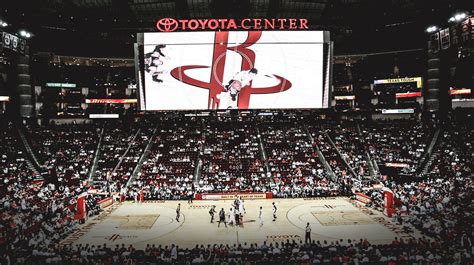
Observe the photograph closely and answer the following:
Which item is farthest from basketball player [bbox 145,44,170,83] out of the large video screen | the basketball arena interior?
the basketball arena interior

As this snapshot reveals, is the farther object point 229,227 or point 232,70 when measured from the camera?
point 232,70

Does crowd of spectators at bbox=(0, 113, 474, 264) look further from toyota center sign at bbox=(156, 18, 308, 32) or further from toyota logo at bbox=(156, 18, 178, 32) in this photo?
toyota center sign at bbox=(156, 18, 308, 32)

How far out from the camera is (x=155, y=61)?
131ft

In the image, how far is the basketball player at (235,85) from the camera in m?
40.3

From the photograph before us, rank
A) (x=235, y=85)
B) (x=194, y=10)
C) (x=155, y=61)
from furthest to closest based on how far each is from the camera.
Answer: (x=194, y=10)
(x=235, y=85)
(x=155, y=61)

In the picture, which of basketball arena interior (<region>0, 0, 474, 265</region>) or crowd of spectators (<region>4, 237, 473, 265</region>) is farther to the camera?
basketball arena interior (<region>0, 0, 474, 265</region>)

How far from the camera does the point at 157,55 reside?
1570 inches

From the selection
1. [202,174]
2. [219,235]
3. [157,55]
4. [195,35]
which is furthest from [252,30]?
[219,235]

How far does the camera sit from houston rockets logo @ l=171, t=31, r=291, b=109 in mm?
39844

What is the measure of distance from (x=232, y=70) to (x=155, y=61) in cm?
800

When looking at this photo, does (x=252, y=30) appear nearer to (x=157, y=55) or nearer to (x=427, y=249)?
(x=157, y=55)

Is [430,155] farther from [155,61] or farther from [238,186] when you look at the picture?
[155,61]

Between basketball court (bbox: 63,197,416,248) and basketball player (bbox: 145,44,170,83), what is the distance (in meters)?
13.8

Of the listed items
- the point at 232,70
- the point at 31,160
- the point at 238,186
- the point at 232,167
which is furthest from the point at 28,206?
the point at 232,70
